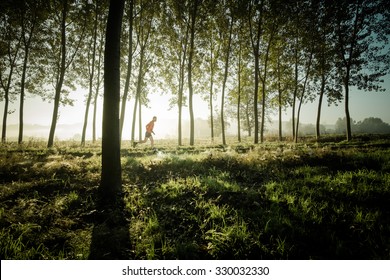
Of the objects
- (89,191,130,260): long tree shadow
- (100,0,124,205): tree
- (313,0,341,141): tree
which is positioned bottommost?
(89,191,130,260): long tree shadow

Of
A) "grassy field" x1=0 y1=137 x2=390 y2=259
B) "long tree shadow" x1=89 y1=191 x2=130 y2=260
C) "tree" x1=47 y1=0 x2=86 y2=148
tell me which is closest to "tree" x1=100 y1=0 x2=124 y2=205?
"grassy field" x1=0 y1=137 x2=390 y2=259

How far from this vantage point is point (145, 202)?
16.2 feet

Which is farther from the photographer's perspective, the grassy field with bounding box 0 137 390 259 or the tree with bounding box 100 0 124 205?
the tree with bounding box 100 0 124 205

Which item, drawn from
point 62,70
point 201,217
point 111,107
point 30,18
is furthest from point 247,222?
point 30,18

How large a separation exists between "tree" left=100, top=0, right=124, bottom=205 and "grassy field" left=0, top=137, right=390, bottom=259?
1.56 feet

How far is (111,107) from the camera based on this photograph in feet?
17.0

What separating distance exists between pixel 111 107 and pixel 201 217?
3.33m

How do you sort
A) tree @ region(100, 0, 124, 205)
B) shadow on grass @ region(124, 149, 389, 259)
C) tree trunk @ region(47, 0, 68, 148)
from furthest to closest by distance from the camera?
tree trunk @ region(47, 0, 68, 148) → tree @ region(100, 0, 124, 205) → shadow on grass @ region(124, 149, 389, 259)

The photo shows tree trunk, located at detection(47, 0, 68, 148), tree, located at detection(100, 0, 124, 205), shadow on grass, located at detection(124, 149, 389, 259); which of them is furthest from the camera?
tree trunk, located at detection(47, 0, 68, 148)

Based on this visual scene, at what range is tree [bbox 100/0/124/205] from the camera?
5156 mm

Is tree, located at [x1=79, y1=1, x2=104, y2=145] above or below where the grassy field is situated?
above

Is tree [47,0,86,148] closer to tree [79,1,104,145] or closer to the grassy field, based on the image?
tree [79,1,104,145]

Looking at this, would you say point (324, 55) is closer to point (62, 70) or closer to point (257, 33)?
point (257, 33)
